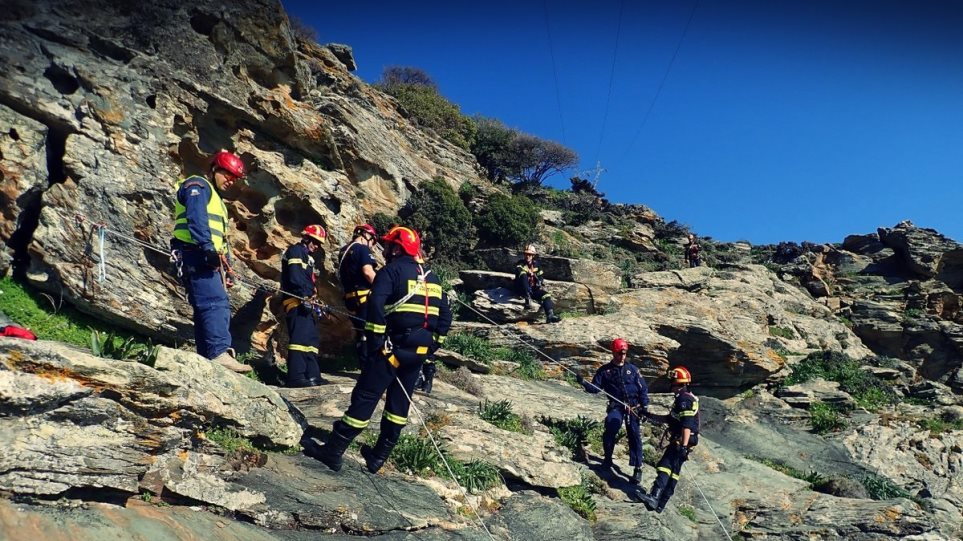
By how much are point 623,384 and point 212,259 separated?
6.53 meters

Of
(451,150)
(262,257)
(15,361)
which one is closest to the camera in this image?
(15,361)

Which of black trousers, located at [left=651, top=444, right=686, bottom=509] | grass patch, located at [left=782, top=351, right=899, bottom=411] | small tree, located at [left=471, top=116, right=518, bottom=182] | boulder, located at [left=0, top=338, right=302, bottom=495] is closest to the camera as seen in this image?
boulder, located at [left=0, top=338, right=302, bottom=495]

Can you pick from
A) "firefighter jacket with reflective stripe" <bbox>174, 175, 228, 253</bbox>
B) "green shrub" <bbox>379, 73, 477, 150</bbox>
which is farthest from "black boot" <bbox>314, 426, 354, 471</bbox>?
"green shrub" <bbox>379, 73, 477, 150</bbox>

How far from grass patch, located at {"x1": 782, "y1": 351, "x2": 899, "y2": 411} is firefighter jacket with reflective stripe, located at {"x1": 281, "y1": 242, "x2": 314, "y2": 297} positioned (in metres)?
14.0

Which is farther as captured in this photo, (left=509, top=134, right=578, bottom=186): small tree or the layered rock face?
(left=509, top=134, right=578, bottom=186): small tree

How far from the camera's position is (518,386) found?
38.4 ft

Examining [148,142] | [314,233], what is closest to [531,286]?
[314,233]

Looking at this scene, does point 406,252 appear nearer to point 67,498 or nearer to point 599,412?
point 67,498

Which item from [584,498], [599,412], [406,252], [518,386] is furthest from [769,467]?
[406,252]

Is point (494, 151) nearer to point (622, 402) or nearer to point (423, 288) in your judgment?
point (622, 402)

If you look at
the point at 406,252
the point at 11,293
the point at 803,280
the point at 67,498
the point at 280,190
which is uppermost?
the point at 803,280

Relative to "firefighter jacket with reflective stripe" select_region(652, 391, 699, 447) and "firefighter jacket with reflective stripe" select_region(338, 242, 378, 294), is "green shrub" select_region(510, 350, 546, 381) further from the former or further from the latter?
"firefighter jacket with reflective stripe" select_region(338, 242, 378, 294)

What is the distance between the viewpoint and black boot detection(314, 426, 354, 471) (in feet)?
18.7

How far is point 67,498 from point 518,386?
8.57m
